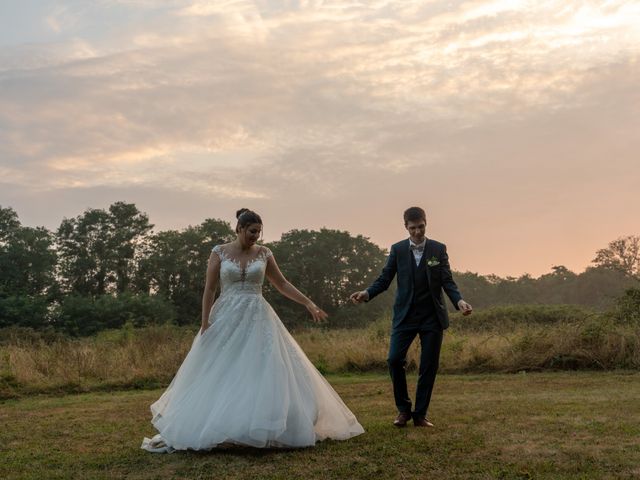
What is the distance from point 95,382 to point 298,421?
983 centimetres

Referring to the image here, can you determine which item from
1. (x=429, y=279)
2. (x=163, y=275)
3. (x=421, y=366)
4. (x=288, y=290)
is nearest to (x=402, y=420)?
(x=421, y=366)

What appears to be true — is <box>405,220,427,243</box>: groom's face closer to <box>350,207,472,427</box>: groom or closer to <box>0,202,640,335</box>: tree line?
<box>350,207,472,427</box>: groom

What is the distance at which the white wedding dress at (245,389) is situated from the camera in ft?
20.4

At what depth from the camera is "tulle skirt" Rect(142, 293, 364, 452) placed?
620 centimetres

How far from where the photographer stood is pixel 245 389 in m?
6.46

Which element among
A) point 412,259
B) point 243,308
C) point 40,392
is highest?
point 412,259

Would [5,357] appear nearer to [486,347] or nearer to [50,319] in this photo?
[486,347]

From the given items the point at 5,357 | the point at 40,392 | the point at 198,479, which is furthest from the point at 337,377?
the point at 198,479

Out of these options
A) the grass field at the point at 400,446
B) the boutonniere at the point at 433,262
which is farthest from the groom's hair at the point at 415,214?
the grass field at the point at 400,446

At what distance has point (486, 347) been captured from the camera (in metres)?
16.0

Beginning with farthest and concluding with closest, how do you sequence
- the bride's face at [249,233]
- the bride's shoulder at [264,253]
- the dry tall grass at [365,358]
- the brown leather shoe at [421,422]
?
the dry tall grass at [365,358] → the brown leather shoe at [421,422] → the bride's shoulder at [264,253] → the bride's face at [249,233]

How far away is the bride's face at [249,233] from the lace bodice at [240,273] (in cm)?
25

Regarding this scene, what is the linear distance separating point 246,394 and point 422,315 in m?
2.29

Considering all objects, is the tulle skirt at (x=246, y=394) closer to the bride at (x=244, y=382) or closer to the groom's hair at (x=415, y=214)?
the bride at (x=244, y=382)
